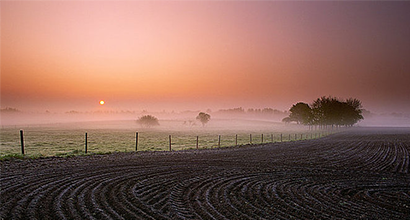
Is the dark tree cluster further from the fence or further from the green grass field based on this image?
the fence

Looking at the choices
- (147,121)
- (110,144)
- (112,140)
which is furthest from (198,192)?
(147,121)

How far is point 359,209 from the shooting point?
771cm

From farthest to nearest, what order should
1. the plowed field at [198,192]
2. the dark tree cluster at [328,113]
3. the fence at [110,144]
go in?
the dark tree cluster at [328,113] → the fence at [110,144] → the plowed field at [198,192]

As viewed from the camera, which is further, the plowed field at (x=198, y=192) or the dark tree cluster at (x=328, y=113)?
the dark tree cluster at (x=328, y=113)

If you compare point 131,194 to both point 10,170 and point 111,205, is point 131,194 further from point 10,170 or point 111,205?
point 10,170


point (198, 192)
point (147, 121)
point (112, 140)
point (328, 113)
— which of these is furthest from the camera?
point (147, 121)

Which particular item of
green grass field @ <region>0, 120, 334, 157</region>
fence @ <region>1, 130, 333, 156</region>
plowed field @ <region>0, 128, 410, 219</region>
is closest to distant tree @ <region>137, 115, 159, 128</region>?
green grass field @ <region>0, 120, 334, 157</region>

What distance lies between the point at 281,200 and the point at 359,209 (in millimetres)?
2209

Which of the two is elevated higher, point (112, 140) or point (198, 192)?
point (198, 192)

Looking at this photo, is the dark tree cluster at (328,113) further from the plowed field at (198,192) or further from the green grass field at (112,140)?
the plowed field at (198,192)

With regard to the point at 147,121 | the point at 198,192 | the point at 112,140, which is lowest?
the point at 112,140

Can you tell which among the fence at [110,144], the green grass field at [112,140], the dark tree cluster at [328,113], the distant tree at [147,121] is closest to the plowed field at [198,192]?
the fence at [110,144]

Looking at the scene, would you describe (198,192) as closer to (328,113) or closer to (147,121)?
(328,113)

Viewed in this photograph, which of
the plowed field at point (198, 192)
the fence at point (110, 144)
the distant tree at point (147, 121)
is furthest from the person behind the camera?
the distant tree at point (147, 121)
